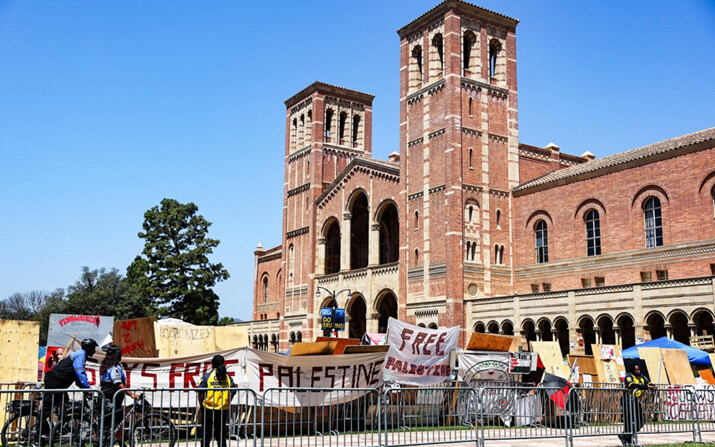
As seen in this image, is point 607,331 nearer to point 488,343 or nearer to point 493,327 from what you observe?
point 493,327

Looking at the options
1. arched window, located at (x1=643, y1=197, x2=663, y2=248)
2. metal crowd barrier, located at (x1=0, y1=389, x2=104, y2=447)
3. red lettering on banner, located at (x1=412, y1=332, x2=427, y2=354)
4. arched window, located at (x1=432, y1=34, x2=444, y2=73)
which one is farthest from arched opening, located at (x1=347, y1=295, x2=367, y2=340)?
metal crowd barrier, located at (x1=0, y1=389, x2=104, y2=447)

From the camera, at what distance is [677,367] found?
21.5m

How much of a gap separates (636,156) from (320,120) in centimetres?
2671

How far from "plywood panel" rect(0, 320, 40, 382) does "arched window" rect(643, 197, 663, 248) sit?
28.6 m

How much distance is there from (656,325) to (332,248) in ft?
90.8

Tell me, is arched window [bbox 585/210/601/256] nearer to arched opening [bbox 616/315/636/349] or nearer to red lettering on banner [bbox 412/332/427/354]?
arched opening [bbox 616/315/636/349]

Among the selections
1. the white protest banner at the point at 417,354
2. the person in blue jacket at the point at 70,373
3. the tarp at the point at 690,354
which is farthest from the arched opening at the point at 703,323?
the person in blue jacket at the point at 70,373

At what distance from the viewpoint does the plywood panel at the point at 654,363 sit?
21.2m

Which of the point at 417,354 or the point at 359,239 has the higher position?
the point at 359,239

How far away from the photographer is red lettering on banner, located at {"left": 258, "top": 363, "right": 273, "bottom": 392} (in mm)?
14162

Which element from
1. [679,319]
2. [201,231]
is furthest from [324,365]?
[201,231]

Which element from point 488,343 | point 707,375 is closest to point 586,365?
point 707,375

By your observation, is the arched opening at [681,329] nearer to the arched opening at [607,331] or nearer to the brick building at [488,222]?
the brick building at [488,222]

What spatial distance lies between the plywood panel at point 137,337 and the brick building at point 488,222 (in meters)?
21.6
